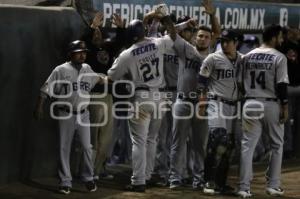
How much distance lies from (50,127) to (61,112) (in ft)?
2.92

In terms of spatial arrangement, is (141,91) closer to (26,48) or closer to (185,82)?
(185,82)

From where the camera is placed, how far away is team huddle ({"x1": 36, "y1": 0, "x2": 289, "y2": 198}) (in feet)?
32.2

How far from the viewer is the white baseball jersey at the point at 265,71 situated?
9.68 m

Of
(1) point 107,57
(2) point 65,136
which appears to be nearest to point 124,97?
(1) point 107,57

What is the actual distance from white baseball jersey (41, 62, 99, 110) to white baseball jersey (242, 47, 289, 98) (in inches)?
79.0

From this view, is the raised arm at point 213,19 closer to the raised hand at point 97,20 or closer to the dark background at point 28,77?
the raised hand at point 97,20

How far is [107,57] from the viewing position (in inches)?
424

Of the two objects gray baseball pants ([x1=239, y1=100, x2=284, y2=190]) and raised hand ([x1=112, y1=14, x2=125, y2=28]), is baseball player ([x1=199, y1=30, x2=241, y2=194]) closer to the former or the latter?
gray baseball pants ([x1=239, y1=100, x2=284, y2=190])

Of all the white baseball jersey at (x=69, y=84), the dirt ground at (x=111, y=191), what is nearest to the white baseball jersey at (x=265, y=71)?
the dirt ground at (x=111, y=191)

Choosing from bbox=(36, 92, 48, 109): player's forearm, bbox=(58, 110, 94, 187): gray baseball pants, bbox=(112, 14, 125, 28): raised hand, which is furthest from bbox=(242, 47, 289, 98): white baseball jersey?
bbox=(36, 92, 48, 109): player's forearm

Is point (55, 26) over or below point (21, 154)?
over

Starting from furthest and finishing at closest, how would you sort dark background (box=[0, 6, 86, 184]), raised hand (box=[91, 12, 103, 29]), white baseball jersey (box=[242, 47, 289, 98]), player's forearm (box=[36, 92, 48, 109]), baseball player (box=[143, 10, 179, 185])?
baseball player (box=[143, 10, 179, 185]) → raised hand (box=[91, 12, 103, 29]) → dark background (box=[0, 6, 86, 184]) → player's forearm (box=[36, 92, 48, 109]) → white baseball jersey (box=[242, 47, 289, 98])

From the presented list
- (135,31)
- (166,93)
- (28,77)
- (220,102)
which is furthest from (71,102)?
(220,102)

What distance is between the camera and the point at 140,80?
10.0 m
